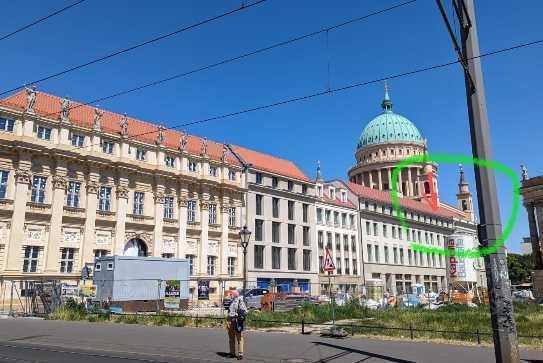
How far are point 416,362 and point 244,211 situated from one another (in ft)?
143

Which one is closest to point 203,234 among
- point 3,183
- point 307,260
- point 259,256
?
point 259,256

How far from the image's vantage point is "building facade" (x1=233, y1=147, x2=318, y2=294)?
55281 mm

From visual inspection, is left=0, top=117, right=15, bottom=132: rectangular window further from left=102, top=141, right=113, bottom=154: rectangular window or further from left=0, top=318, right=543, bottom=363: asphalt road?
left=0, top=318, right=543, bottom=363: asphalt road

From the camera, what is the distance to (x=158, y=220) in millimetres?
46688

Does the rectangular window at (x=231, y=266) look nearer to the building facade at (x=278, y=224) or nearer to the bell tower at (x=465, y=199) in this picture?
the building facade at (x=278, y=224)

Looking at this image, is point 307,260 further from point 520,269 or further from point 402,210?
point 520,269

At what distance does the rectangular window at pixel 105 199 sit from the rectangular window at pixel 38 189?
4995mm

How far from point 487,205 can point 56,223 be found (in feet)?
119

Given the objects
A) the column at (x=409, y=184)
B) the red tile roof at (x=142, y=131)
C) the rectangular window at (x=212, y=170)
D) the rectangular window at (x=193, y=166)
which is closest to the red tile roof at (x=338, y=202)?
the red tile roof at (x=142, y=131)

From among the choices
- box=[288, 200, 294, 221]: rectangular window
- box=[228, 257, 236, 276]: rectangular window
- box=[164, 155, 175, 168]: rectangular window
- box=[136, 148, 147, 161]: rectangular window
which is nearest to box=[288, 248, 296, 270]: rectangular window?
box=[288, 200, 294, 221]: rectangular window

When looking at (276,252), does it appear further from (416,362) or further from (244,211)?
(416,362)

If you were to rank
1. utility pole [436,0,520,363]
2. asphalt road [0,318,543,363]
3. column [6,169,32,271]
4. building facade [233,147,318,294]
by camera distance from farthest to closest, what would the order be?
building facade [233,147,318,294]
column [6,169,32,271]
asphalt road [0,318,543,363]
utility pole [436,0,520,363]

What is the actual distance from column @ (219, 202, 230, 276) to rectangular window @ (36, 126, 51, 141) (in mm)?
19748

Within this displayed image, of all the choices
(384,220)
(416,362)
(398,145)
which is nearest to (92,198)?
(416,362)
